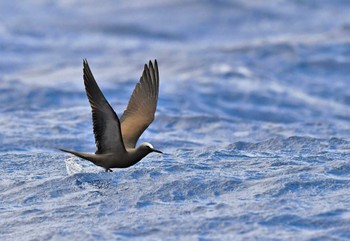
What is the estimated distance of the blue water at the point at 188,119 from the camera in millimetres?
9875

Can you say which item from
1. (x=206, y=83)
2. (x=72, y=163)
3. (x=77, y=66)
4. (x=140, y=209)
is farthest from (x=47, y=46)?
(x=140, y=209)

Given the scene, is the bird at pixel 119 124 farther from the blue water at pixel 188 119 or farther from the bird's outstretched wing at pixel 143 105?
the blue water at pixel 188 119

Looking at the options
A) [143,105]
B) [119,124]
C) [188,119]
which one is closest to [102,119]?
[119,124]

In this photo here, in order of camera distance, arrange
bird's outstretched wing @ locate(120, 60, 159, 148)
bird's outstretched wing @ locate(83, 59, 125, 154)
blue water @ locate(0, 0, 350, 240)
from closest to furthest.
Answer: blue water @ locate(0, 0, 350, 240)
bird's outstretched wing @ locate(83, 59, 125, 154)
bird's outstretched wing @ locate(120, 60, 159, 148)

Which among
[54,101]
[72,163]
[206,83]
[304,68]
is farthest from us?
[304,68]

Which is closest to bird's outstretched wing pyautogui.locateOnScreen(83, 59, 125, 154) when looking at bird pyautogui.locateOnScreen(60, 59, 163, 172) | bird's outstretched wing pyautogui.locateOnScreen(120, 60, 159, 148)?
bird pyautogui.locateOnScreen(60, 59, 163, 172)

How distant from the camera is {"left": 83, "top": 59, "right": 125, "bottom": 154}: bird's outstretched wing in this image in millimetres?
10117

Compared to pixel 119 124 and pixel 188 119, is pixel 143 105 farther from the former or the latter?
pixel 188 119

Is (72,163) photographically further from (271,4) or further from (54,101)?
(271,4)

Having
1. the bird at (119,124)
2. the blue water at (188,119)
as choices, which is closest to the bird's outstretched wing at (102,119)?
the bird at (119,124)

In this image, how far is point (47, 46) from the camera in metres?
28.9

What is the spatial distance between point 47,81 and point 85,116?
504 centimetres

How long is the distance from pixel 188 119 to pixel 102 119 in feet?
28.1

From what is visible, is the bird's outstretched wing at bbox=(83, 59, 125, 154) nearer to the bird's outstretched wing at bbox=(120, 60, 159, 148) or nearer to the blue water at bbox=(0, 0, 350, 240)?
the blue water at bbox=(0, 0, 350, 240)
